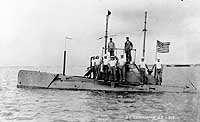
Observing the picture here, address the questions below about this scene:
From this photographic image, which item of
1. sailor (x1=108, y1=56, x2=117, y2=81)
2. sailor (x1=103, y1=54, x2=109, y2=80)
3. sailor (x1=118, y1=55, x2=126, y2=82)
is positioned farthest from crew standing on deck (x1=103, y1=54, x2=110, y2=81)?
sailor (x1=118, y1=55, x2=126, y2=82)

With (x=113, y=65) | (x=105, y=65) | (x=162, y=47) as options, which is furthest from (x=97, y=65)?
(x=162, y=47)

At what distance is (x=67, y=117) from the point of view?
57.8ft

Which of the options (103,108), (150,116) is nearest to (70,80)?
(103,108)

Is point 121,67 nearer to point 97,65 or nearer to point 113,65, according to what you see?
point 113,65

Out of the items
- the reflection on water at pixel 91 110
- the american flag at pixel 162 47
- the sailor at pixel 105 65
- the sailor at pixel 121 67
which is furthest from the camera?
the american flag at pixel 162 47

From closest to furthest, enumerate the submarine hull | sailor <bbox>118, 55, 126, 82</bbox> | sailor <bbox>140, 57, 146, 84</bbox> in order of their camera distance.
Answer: sailor <bbox>118, 55, 126, 82</bbox> → the submarine hull → sailor <bbox>140, 57, 146, 84</bbox>

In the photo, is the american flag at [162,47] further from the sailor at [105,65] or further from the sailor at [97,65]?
the sailor at [97,65]

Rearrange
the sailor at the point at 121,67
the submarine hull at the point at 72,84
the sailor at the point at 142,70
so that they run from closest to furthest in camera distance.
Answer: the sailor at the point at 121,67 → the submarine hull at the point at 72,84 → the sailor at the point at 142,70

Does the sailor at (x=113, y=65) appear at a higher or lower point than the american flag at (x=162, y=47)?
lower

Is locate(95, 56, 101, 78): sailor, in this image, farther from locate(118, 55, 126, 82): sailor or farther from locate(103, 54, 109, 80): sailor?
locate(118, 55, 126, 82): sailor

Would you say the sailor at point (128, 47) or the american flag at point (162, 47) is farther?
the american flag at point (162, 47)

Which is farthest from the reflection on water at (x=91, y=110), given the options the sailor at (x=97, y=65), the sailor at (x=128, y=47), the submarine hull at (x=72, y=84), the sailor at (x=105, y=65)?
the sailor at (x=128, y=47)

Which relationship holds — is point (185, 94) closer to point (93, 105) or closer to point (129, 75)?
point (129, 75)

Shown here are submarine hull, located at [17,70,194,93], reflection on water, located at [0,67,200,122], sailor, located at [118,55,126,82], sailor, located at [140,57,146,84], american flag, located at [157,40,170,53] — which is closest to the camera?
reflection on water, located at [0,67,200,122]
